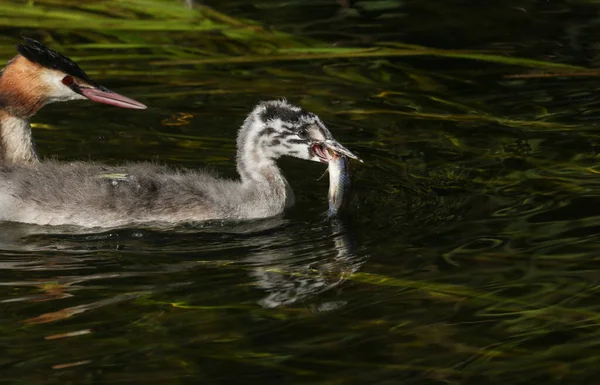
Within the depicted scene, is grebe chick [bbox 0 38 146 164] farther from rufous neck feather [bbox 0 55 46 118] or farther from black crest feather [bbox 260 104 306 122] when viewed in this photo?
black crest feather [bbox 260 104 306 122]

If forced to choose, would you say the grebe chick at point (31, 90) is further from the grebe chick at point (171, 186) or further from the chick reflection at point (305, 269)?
the chick reflection at point (305, 269)

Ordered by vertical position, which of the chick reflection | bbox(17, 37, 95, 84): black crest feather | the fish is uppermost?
bbox(17, 37, 95, 84): black crest feather

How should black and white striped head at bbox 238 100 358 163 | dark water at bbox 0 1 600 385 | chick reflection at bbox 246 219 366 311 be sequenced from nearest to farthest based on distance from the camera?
1. dark water at bbox 0 1 600 385
2. chick reflection at bbox 246 219 366 311
3. black and white striped head at bbox 238 100 358 163

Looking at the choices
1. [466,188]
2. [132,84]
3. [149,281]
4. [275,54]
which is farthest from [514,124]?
[149,281]

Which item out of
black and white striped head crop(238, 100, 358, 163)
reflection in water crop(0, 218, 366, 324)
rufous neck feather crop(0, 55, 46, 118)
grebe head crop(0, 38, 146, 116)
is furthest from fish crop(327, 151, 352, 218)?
rufous neck feather crop(0, 55, 46, 118)

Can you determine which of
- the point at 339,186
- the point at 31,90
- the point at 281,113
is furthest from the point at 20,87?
the point at 339,186

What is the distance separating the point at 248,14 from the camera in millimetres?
11914

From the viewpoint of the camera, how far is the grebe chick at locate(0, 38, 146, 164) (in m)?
8.41

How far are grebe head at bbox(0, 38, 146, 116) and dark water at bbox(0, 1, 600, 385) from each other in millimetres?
666

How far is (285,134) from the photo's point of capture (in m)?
8.12

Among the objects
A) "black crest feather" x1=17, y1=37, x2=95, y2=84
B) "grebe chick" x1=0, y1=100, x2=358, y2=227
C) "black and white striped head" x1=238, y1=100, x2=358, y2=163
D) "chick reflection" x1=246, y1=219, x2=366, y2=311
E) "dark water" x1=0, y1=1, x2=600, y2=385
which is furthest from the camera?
"black crest feather" x1=17, y1=37, x2=95, y2=84

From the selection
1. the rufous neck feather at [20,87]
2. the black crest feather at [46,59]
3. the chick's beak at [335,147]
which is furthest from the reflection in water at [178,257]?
the black crest feather at [46,59]

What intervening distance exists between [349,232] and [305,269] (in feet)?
2.34

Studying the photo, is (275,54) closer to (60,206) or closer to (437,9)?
(437,9)
